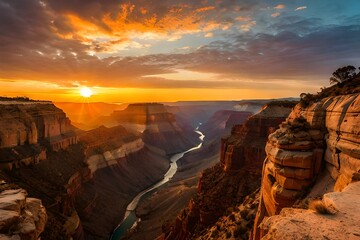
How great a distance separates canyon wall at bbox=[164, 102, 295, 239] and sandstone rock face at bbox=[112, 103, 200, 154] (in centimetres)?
8856

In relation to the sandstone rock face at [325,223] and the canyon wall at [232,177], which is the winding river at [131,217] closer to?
the canyon wall at [232,177]

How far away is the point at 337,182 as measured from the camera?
12523mm

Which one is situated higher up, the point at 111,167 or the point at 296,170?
the point at 296,170

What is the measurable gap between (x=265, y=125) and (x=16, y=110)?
41977 mm

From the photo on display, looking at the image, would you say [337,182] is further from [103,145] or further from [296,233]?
[103,145]

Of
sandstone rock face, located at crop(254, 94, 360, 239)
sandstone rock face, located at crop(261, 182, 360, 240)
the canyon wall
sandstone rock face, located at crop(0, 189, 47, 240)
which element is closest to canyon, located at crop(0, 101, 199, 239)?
sandstone rock face, located at crop(0, 189, 47, 240)

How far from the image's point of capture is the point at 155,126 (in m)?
150

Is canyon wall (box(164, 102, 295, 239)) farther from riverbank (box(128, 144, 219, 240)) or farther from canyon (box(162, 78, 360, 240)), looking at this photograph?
canyon (box(162, 78, 360, 240))

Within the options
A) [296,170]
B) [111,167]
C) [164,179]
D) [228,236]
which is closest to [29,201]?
[228,236]

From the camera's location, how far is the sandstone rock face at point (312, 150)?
12.1 metres

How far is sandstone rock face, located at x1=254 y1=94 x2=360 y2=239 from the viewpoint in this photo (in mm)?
12102

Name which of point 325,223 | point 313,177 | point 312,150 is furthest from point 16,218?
point 312,150

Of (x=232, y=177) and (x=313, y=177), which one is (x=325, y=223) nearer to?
(x=313, y=177)

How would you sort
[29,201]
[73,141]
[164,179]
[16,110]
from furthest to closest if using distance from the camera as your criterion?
[164,179], [73,141], [16,110], [29,201]
